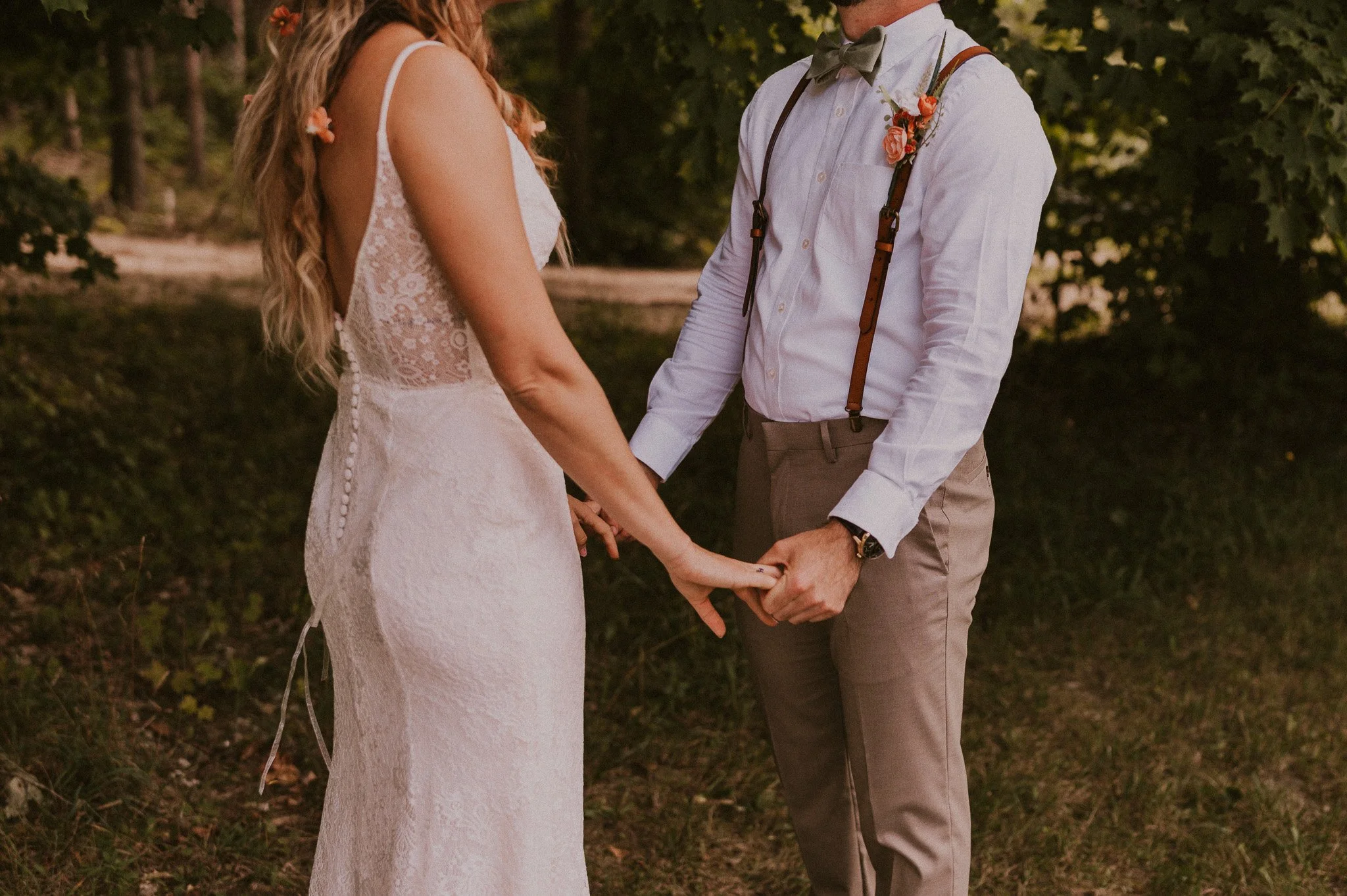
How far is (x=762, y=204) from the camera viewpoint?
2.34 metres

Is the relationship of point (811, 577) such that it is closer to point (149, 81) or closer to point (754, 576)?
point (754, 576)

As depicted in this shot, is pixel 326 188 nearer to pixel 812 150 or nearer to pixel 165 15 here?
pixel 812 150

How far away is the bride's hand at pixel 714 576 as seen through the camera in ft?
6.40

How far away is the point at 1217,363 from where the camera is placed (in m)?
6.70

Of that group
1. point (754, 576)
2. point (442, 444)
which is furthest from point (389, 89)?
point (754, 576)

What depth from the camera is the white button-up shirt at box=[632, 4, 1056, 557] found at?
1.97 meters

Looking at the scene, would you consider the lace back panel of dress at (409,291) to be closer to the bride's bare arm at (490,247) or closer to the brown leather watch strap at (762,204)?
the bride's bare arm at (490,247)

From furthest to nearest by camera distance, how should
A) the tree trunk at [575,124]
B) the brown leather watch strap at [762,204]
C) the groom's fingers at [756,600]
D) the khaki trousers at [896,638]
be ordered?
the tree trunk at [575,124] < the brown leather watch strap at [762,204] < the khaki trousers at [896,638] < the groom's fingers at [756,600]

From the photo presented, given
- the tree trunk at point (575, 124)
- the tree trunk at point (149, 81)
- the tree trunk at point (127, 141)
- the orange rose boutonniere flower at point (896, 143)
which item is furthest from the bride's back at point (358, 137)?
the tree trunk at point (149, 81)

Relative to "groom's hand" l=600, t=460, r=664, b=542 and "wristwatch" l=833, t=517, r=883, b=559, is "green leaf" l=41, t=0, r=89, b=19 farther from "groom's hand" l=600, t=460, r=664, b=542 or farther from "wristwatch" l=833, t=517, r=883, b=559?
"wristwatch" l=833, t=517, r=883, b=559

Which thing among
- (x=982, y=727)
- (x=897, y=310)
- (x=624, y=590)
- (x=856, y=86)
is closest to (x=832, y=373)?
(x=897, y=310)

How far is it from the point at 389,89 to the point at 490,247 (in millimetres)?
250

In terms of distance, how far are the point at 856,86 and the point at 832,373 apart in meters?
0.53

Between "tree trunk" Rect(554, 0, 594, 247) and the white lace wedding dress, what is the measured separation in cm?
899
